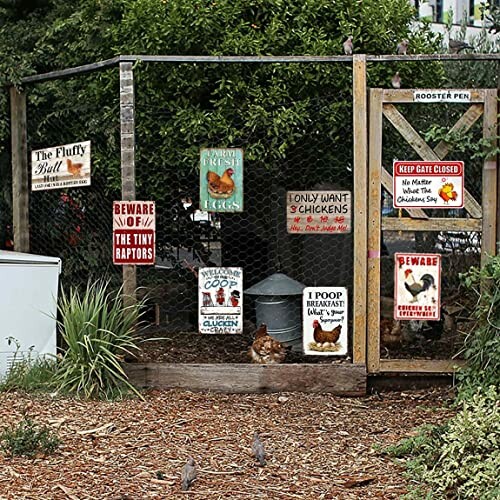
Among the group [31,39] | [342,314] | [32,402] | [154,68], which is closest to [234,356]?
[342,314]

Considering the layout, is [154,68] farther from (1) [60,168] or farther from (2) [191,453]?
(2) [191,453]

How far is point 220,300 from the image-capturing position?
6875 millimetres

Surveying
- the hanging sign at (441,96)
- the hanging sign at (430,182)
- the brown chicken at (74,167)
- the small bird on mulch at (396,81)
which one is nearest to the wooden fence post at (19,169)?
the brown chicken at (74,167)

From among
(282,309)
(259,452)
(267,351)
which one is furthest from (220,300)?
(259,452)

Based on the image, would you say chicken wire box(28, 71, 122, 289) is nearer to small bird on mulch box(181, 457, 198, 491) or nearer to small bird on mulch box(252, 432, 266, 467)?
small bird on mulch box(252, 432, 266, 467)

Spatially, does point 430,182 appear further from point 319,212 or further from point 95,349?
point 95,349

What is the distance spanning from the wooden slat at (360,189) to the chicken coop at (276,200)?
14 millimetres

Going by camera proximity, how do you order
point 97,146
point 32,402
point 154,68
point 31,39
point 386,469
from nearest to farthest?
point 386,469 < point 32,402 < point 154,68 < point 97,146 < point 31,39

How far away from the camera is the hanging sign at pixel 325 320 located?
269 inches

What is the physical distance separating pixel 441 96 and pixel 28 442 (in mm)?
3606

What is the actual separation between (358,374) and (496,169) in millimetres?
1723

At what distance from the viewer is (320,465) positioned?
524 centimetres

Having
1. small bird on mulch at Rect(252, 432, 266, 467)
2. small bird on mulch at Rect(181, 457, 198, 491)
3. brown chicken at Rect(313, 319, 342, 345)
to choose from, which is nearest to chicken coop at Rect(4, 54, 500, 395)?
brown chicken at Rect(313, 319, 342, 345)

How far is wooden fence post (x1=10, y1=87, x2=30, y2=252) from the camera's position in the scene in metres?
7.88
